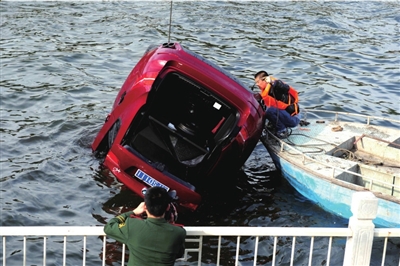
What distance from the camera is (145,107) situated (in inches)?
357

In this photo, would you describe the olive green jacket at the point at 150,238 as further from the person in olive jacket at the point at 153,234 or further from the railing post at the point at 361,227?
the railing post at the point at 361,227

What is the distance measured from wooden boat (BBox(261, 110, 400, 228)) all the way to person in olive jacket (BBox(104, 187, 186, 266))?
435 cm

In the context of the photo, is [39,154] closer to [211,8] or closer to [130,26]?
[130,26]

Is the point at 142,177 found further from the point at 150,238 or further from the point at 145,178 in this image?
the point at 150,238

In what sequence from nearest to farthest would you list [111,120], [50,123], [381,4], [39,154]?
[111,120] < [39,154] < [50,123] < [381,4]

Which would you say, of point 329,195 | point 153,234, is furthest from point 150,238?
point 329,195

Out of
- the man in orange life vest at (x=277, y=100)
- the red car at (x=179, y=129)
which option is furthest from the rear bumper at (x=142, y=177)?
the man in orange life vest at (x=277, y=100)

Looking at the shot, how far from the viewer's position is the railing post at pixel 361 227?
5.73 metres

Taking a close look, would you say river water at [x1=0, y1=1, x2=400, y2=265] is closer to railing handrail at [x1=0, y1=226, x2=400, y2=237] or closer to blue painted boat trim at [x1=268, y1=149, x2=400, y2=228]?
blue painted boat trim at [x1=268, y1=149, x2=400, y2=228]

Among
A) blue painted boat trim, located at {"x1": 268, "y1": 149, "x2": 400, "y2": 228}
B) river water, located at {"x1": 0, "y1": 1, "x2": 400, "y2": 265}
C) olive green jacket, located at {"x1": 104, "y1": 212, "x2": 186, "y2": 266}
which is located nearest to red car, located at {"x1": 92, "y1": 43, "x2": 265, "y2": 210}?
river water, located at {"x1": 0, "y1": 1, "x2": 400, "y2": 265}

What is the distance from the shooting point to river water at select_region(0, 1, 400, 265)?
33.2 ft

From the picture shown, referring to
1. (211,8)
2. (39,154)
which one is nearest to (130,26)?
(211,8)

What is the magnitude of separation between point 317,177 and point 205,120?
6.84ft

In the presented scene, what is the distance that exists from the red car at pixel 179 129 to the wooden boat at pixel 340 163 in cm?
122
